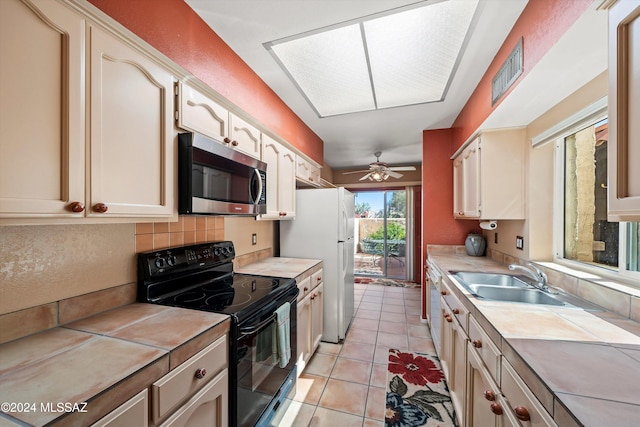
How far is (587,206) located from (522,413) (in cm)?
163

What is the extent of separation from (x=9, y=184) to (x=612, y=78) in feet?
5.95

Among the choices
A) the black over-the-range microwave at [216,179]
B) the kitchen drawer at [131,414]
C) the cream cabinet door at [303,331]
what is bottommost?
the cream cabinet door at [303,331]

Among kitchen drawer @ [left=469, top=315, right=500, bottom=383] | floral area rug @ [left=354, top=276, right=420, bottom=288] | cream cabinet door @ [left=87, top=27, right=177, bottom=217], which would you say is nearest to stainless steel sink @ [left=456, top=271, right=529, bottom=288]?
kitchen drawer @ [left=469, top=315, right=500, bottom=383]

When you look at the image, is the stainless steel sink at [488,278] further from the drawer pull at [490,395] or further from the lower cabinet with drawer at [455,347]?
the drawer pull at [490,395]

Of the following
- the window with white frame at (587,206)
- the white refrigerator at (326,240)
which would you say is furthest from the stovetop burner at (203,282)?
the window with white frame at (587,206)

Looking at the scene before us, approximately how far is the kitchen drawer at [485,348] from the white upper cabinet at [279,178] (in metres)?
1.50

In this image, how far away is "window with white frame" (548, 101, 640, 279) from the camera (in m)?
1.33

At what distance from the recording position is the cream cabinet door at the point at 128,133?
88 centimetres

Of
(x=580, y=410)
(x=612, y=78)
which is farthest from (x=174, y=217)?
(x=612, y=78)

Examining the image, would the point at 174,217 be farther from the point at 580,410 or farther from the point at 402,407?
the point at 402,407

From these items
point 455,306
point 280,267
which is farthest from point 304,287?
point 455,306

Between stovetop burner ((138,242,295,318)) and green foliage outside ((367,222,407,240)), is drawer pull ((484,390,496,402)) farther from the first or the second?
green foliage outside ((367,222,407,240))

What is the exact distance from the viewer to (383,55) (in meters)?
1.69

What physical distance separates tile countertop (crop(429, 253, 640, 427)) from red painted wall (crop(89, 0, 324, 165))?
1955 millimetres
